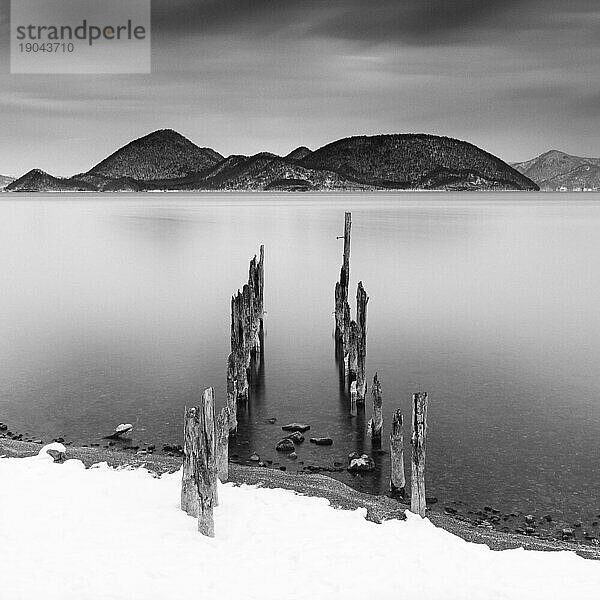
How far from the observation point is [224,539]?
12.8 meters

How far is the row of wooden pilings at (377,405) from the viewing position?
566 inches

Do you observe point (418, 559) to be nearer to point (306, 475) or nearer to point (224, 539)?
point (224, 539)

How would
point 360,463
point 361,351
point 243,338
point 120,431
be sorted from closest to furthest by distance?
point 360,463
point 120,431
point 361,351
point 243,338

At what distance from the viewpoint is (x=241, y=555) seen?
12328 mm

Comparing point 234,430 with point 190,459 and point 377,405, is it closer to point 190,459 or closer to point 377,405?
point 377,405

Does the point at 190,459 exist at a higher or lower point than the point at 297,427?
higher

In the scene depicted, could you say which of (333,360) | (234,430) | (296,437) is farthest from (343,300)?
(296,437)

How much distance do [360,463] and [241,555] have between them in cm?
556

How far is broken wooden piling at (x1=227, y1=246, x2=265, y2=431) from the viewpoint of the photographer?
20350mm

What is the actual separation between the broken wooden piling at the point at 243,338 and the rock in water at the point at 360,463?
370 centimetres

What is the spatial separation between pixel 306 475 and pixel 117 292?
3138 cm

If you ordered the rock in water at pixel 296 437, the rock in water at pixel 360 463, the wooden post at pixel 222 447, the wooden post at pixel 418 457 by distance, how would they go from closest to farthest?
the wooden post at pixel 418 457
the wooden post at pixel 222 447
the rock in water at pixel 360 463
the rock in water at pixel 296 437

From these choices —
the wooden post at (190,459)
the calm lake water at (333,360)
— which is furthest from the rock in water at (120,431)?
the wooden post at (190,459)

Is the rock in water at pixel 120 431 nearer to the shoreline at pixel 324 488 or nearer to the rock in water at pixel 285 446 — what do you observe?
the shoreline at pixel 324 488
